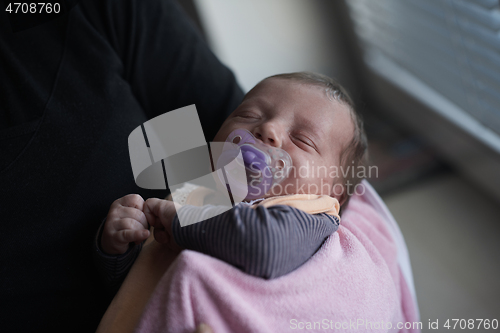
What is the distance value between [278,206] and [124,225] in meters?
0.25

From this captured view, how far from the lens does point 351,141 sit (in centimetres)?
88

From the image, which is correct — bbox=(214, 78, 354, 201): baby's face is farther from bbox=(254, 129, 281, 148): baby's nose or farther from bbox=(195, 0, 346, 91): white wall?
bbox=(195, 0, 346, 91): white wall

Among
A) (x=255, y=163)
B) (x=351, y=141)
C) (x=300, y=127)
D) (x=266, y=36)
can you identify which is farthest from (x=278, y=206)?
(x=266, y=36)

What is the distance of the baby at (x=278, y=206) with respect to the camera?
0.59 meters

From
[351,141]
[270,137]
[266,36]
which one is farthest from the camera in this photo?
[266,36]

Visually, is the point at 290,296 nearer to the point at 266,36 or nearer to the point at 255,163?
the point at 255,163

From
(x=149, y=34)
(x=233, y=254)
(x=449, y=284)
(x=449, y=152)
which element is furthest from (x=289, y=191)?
(x=449, y=152)

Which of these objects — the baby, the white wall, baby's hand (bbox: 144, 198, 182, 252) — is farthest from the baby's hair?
the white wall

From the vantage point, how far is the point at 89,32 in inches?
33.6

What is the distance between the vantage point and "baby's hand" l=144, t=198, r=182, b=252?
636 mm

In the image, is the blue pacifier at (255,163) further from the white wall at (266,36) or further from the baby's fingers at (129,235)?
the white wall at (266,36)

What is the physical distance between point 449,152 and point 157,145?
1.23m

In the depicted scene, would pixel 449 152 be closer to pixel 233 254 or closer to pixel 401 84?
pixel 401 84

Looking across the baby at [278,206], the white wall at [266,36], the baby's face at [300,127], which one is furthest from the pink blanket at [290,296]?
the white wall at [266,36]
